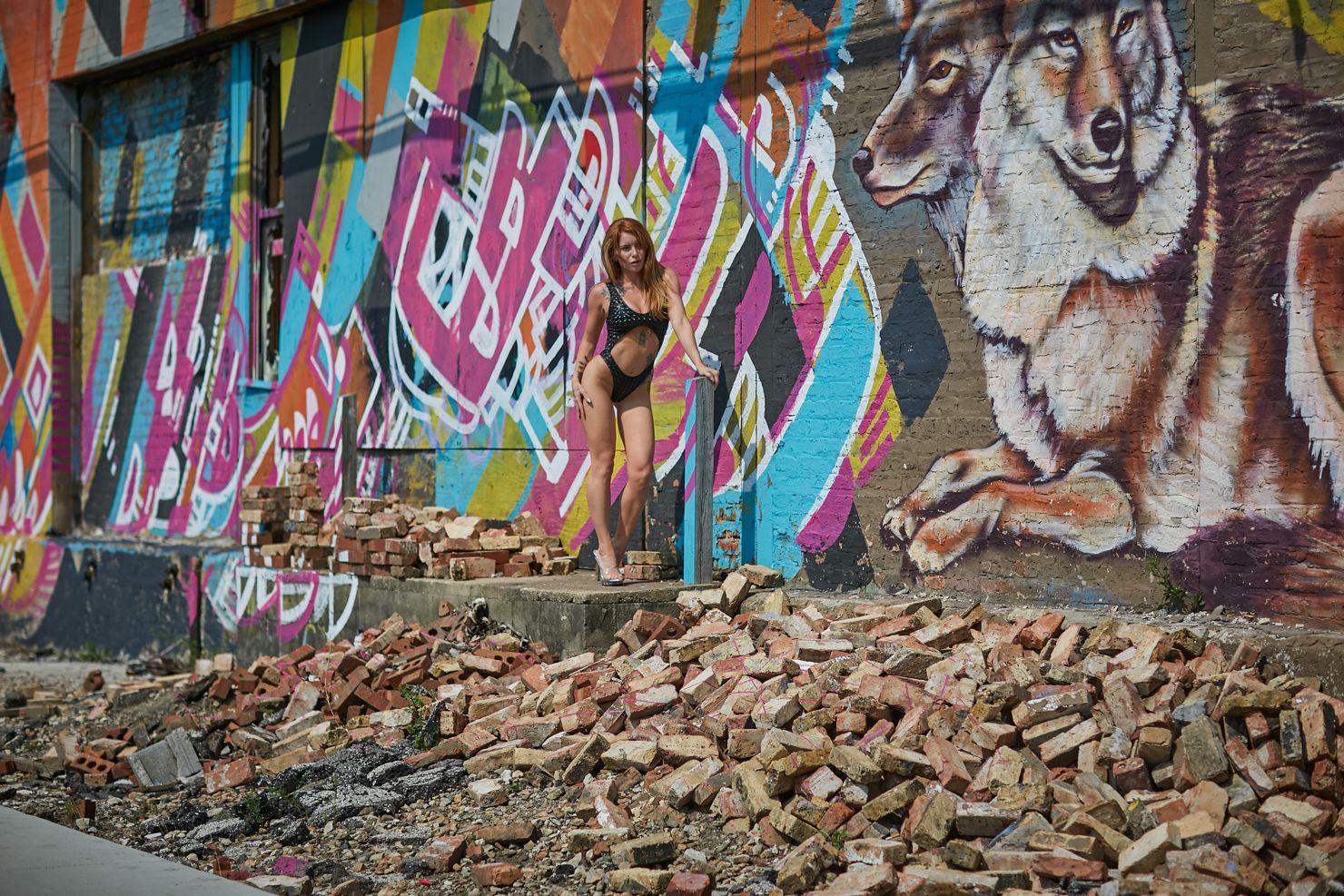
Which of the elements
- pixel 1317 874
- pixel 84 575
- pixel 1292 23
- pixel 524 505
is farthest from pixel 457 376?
pixel 1317 874

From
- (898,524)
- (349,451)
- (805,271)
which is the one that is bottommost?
(898,524)

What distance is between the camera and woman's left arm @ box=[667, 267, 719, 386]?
7.59 metres

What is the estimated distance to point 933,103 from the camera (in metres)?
7.34

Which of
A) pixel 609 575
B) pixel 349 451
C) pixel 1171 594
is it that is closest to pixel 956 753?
pixel 1171 594

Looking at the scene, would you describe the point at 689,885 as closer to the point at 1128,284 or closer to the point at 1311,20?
the point at 1128,284

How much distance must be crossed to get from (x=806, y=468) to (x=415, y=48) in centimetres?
502

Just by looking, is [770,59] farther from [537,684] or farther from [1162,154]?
[537,684]

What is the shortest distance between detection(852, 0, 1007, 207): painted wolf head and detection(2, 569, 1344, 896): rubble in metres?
2.33

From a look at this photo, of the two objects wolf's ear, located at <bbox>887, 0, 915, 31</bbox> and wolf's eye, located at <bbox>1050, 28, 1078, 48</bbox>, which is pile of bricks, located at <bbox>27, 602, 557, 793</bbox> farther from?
wolf's eye, located at <bbox>1050, 28, 1078, 48</bbox>

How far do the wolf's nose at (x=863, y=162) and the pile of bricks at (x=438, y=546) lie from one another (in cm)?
310

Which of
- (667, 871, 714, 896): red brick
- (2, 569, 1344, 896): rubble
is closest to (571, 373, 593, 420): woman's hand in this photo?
(2, 569, 1344, 896): rubble

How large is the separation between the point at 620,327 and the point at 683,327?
0.40 m

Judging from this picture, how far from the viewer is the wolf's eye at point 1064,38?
6.76m

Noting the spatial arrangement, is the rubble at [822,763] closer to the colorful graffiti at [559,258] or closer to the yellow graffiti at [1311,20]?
the colorful graffiti at [559,258]
